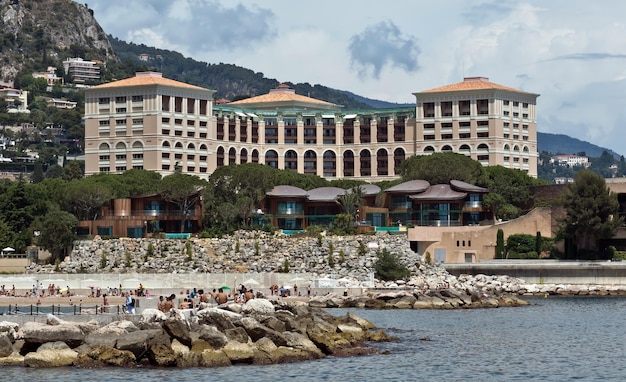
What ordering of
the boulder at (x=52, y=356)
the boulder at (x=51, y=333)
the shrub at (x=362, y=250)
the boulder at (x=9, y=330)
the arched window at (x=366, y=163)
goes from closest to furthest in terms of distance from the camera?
the boulder at (x=52, y=356)
the boulder at (x=51, y=333)
the boulder at (x=9, y=330)
the shrub at (x=362, y=250)
the arched window at (x=366, y=163)

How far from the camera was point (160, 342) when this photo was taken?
59062 mm

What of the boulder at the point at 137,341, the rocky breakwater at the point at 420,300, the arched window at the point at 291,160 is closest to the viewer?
the boulder at the point at 137,341

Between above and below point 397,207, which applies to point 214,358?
below

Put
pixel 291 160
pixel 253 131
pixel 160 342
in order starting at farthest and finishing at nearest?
pixel 291 160 → pixel 253 131 → pixel 160 342

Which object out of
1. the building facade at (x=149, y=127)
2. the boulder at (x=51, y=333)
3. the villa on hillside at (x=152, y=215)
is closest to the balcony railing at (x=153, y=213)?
the villa on hillside at (x=152, y=215)

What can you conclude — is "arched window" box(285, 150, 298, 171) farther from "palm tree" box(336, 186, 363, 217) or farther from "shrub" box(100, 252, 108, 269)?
"shrub" box(100, 252, 108, 269)

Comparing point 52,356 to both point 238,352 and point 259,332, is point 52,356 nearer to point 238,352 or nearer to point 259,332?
point 238,352

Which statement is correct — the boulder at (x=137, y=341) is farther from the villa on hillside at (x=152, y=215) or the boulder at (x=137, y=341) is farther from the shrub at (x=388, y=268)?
the villa on hillside at (x=152, y=215)

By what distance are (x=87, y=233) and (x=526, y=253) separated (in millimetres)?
42872

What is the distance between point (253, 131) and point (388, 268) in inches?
3269

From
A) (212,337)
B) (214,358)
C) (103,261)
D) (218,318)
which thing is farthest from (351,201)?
(214,358)

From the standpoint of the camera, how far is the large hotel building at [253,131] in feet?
613

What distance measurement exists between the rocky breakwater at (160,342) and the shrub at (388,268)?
54.7 meters

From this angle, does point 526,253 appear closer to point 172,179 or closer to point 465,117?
point 172,179
